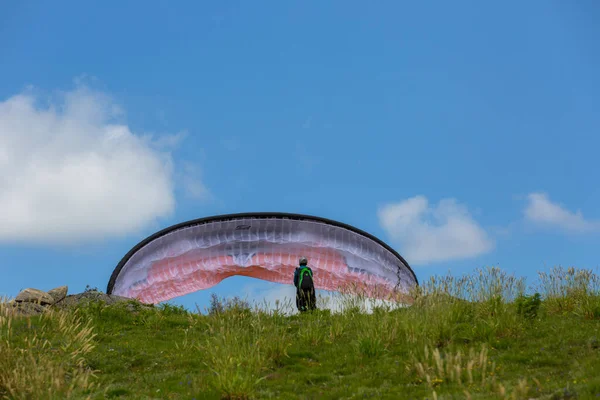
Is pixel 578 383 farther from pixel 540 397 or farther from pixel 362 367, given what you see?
pixel 362 367

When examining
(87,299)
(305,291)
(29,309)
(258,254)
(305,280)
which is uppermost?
(258,254)

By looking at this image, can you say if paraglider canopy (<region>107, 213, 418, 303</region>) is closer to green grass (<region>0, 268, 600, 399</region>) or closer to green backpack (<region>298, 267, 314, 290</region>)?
green backpack (<region>298, 267, 314, 290</region>)

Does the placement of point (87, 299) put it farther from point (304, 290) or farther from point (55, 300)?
point (304, 290)

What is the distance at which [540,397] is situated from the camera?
23.0 ft

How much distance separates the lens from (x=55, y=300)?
59.1 ft

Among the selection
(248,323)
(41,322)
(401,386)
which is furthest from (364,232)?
(401,386)

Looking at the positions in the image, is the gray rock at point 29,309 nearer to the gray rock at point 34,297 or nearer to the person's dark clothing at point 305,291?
the gray rock at point 34,297

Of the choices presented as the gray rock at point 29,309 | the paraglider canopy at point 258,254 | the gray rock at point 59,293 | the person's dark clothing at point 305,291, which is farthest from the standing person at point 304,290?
the gray rock at point 29,309

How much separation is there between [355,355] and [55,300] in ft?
36.1

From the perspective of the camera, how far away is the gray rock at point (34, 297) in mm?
17109

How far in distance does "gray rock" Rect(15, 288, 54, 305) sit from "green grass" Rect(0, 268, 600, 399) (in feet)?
8.73

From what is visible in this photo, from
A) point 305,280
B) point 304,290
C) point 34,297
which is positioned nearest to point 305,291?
point 304,290

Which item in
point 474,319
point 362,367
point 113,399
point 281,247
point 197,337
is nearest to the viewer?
point 113,399

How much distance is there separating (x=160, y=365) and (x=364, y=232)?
1227cm
